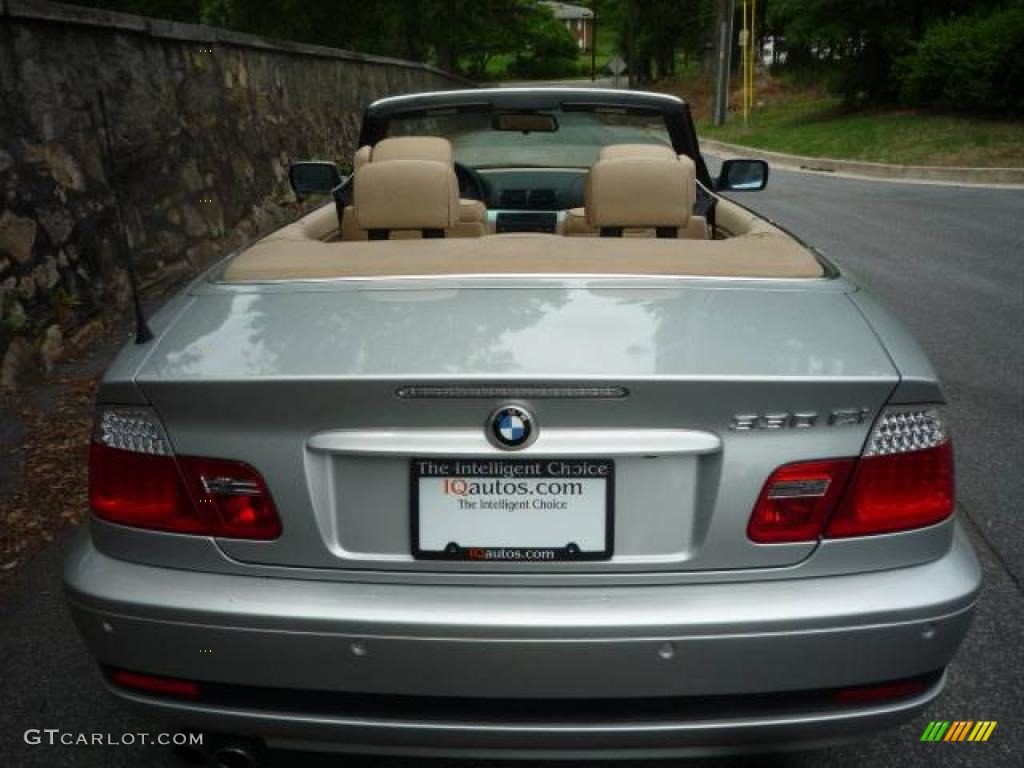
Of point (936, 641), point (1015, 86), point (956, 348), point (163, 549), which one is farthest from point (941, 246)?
point (1015, 86)

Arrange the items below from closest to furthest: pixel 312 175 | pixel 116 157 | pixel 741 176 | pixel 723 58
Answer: pixel 312 175 → pixel 741 176 → pixel 116 157 → pixel 723 58

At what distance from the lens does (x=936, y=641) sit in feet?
6.01

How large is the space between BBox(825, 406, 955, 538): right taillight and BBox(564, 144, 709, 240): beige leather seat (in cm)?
140

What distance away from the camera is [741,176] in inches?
161

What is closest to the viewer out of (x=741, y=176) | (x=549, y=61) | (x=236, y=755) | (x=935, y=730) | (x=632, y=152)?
(x=236, y=755)

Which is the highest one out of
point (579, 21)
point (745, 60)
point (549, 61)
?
point (579, 21)

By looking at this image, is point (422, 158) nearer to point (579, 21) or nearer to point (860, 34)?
point (860, 34)

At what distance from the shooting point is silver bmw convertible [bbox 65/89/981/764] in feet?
5.67

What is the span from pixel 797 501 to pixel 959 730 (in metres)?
1.10

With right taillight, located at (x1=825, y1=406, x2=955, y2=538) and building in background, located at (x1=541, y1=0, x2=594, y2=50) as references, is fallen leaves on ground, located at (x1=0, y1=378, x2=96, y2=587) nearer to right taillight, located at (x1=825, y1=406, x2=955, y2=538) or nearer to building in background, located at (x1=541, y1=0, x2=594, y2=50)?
right taillight, located at (x1=825, y1=406, x2=955, y2=538)

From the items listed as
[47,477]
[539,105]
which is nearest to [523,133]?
[539,105]

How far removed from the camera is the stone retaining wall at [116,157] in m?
5.35

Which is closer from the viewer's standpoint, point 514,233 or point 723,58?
point 514,233

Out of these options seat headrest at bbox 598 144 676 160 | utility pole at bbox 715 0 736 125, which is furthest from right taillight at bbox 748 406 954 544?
utility pole at bbox 715 0 736 125
